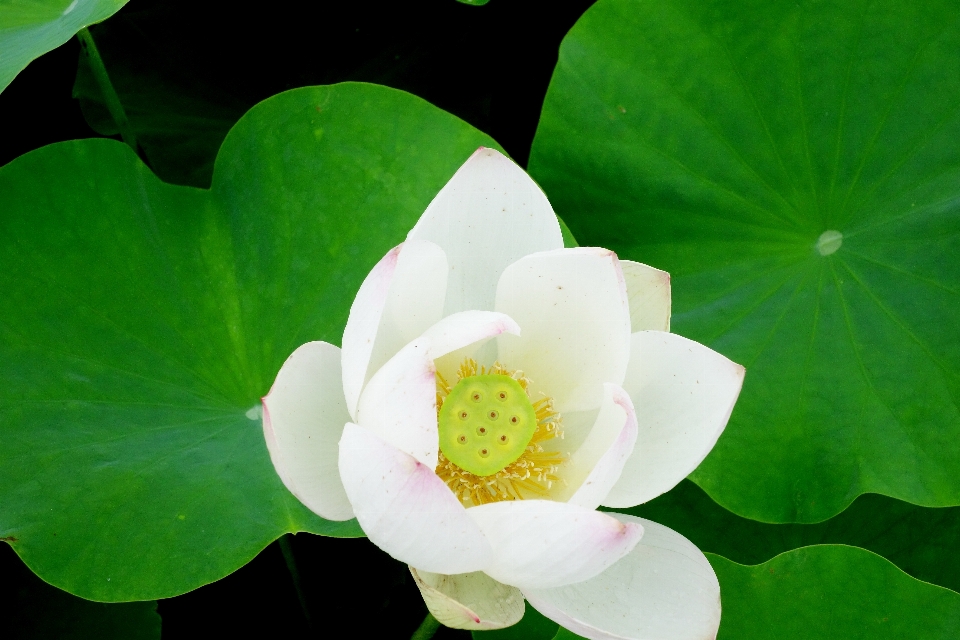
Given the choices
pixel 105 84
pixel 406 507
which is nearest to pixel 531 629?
pixel 406 507

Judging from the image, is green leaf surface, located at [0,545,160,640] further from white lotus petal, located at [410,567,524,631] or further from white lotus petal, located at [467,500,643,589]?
white lotus petal, located at [467,500,643,589]

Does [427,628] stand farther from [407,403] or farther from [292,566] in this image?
[407,403]

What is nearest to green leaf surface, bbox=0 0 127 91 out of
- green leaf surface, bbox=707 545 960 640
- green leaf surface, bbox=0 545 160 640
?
green leaf surface, bbox=0 545 160 640

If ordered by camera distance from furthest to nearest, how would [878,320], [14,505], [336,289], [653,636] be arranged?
[878,320] < [336,289] < [14,505] < [653,636]

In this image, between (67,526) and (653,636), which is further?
(67,526)

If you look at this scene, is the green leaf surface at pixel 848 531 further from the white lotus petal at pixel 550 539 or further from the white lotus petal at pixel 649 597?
the white lotus petal at pixel 550 539

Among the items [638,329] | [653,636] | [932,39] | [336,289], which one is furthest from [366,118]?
[932,39]

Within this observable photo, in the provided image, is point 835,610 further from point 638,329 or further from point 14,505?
point 14,505
